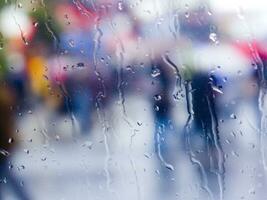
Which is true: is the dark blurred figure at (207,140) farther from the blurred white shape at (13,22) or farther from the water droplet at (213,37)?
the blurred white shape at (13,22)

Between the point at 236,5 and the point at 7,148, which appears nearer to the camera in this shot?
→ the point at 236,5

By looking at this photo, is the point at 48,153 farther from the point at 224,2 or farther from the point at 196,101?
the point at 224,2

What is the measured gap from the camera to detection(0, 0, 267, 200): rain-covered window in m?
1.44

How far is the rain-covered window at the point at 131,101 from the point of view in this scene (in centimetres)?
144

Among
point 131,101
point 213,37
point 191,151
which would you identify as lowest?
point 191,151

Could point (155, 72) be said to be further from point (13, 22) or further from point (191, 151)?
point (13, 22)

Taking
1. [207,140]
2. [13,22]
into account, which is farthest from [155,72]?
[13,22]

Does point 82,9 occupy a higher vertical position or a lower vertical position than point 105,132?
higher

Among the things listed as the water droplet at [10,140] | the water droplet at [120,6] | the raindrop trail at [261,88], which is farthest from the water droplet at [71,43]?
the raindrop trail at [261,88]

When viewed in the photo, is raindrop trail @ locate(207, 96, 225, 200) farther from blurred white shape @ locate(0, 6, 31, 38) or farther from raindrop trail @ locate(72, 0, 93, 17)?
blurred white shape @ locate(0, 6, 31, 38)

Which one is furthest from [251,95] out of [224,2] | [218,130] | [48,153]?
[48,153]

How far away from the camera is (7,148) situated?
60.1 inches

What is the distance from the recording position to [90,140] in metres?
1.49

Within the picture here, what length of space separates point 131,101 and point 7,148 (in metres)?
0.31
